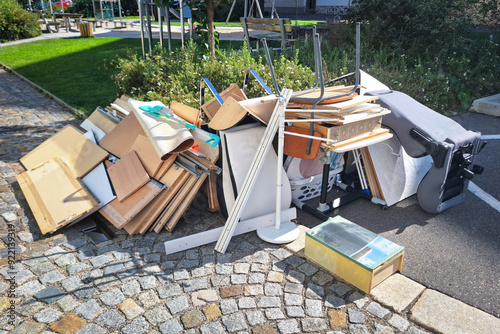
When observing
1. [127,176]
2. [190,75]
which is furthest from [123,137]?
[190,75]

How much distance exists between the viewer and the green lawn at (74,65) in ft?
27.6

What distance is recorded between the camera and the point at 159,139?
375 centimetres

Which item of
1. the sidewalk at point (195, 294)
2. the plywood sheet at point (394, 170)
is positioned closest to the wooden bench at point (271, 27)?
the plywood sheet at point (394, 170)

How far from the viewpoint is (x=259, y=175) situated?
12.3 ft

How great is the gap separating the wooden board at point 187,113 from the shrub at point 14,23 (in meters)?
15.8

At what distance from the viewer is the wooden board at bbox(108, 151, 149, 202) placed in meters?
3.84

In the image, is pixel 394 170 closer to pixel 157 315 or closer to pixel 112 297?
pixel 157 315

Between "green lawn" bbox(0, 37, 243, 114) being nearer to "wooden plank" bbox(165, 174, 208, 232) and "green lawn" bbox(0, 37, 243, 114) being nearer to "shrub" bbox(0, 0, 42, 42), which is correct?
"shrub" bbox(0, 0, 42, 42)

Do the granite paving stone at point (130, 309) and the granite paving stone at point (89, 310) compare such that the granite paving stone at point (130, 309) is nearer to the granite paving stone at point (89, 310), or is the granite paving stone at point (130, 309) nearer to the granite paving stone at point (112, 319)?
the granite paving stone at point (112, 319)

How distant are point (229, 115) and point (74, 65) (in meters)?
9.53

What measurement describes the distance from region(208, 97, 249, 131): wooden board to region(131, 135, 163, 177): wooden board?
741 mm

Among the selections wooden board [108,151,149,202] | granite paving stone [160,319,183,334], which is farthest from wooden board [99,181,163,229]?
granite paving stone [160,319,183,334]

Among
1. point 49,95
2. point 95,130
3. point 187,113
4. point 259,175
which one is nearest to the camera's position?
point 259,175

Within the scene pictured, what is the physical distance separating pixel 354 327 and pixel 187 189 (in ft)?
6.35
